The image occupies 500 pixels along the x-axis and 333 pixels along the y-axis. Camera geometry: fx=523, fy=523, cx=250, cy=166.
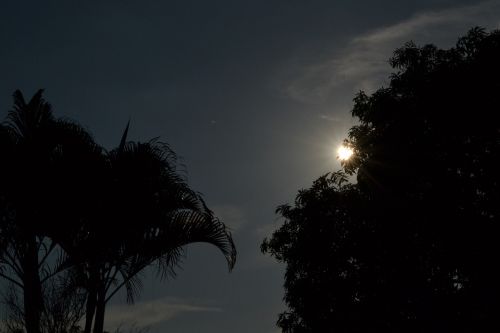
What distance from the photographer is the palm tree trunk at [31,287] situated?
760cm

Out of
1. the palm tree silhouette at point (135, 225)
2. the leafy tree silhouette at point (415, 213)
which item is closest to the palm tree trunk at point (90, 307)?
the palm tree silhouette at point (135, 225)

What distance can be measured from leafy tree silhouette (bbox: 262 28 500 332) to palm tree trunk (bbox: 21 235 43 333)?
31.8 ft

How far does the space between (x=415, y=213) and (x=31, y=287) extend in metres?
10.7

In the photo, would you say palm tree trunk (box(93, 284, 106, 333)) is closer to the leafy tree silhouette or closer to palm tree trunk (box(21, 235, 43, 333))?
palm tree trunk (box(21, 235, 43, 333))

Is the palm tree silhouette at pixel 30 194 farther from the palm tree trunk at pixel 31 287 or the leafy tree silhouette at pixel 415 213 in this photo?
the leafy tree silhouette at pixel 415 213

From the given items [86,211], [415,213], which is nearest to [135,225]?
[86,211]

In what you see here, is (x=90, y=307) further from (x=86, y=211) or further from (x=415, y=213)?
(x=415, y=213)

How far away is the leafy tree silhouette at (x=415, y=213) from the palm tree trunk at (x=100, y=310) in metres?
9.29

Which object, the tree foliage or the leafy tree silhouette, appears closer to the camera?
the tree foliage

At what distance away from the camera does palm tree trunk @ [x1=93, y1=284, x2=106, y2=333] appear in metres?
7.54

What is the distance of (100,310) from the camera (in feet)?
25.0

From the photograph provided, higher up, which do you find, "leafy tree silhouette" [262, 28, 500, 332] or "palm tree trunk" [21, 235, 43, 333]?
"leafy tree silhouette" [262, 28, 500, 332]

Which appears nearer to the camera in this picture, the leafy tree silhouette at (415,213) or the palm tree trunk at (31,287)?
the palm tree trunk at (31,287)

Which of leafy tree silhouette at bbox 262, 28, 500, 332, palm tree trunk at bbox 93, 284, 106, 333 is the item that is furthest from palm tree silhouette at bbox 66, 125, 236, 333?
leafy tree silhouette at bbox 262, 28, 500, 332
